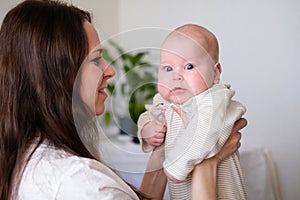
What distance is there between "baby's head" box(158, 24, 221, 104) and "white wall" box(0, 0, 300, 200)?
757 mm

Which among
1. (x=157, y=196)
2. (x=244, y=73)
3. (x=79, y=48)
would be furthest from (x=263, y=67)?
(x=79, y=48)

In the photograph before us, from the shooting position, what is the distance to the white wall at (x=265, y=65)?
138cm

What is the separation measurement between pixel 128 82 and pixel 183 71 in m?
0.11

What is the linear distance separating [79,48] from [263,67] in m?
1.02

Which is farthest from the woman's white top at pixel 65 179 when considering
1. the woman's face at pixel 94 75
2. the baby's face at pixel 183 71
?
the baby's face at pixel 183 71

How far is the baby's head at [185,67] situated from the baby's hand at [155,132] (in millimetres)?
75

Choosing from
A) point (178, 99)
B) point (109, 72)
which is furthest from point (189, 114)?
point (109, 72)

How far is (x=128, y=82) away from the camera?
0.67m

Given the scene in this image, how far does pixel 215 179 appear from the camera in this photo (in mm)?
707

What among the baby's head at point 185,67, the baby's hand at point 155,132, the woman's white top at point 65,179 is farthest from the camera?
the baby's hand at point 155,132

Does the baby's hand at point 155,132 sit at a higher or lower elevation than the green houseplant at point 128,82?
lower

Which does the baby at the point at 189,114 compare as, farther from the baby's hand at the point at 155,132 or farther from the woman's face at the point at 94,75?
the woman's face at the point at 94,75

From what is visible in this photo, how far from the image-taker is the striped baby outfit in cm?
67

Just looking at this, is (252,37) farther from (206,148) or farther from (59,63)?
(59,63)
